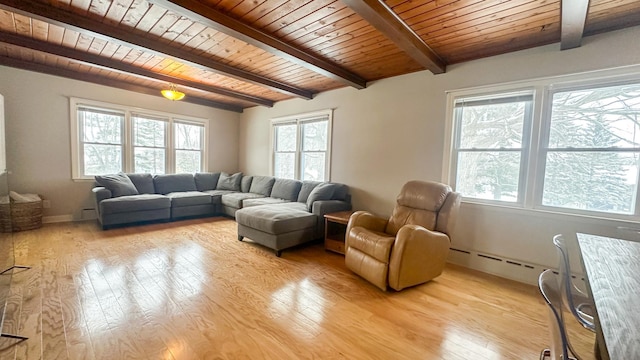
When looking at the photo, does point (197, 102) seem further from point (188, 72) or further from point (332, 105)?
point (332, 105)

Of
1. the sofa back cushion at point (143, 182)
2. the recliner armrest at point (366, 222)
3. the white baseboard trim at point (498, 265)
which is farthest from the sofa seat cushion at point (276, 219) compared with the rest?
the sofa back cushion at point (143, 182)

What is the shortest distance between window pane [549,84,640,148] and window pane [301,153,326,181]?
10.3ft

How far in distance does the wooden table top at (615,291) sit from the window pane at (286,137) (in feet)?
14.4

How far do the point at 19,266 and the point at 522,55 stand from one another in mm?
5563

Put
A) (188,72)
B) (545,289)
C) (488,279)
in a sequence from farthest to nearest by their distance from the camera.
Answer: (188,72) < (488,279) < (545,289)

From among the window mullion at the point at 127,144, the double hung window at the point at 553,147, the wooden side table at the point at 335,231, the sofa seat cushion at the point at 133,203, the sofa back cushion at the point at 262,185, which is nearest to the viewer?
the double hung window at the point at 553,147

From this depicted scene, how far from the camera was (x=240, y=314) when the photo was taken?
77.9 inches

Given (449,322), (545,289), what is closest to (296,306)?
(449,322)

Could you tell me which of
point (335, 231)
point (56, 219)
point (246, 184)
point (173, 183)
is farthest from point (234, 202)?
point (56, 219)

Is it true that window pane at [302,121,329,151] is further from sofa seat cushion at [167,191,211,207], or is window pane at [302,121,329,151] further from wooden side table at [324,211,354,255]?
sofa seat cushion at [167,191,211,207]

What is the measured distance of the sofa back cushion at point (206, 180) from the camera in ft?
18.4

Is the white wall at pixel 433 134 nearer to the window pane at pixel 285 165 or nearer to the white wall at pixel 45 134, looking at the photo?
the window pane at pixel 285 165

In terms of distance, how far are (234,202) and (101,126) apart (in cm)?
Answer: 270

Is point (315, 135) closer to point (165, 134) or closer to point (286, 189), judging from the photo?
point (286, 189)
